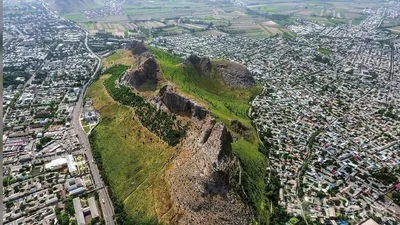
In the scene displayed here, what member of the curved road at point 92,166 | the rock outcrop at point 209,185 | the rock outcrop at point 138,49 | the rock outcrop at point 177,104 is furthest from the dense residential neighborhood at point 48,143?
the rock outcrop at point 177,104

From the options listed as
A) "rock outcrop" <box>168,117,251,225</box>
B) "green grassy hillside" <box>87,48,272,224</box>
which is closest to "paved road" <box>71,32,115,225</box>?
"green grassy hillside" <box>87,48,272,224</box>

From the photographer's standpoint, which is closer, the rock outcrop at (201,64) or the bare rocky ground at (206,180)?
the bare rocky ground at (206,180)

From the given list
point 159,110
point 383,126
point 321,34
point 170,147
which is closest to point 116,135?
point 159,110

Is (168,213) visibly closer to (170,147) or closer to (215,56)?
(170,147)

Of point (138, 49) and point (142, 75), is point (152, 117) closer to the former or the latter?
point (142, 75)

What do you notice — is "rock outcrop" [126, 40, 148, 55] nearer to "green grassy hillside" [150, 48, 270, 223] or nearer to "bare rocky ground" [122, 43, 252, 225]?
"green grassy hillside" [150, 48, 270, 223]

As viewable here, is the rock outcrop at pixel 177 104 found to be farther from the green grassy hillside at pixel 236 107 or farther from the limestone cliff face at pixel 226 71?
the limestone cliff face at pixel 226 71
